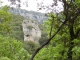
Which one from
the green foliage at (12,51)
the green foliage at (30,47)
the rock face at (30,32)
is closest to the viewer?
the green foliage at (12,51)

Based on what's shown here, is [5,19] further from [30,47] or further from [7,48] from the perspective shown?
[30,47]

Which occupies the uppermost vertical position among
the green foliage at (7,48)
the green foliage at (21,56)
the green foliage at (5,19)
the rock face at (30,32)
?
the green foliage at (5,19)

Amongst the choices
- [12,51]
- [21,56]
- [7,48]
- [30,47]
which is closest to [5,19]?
[12,51]

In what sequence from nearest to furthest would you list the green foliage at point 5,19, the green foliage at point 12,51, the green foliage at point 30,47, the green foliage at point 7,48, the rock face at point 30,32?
1. the green foliage at point 5,19
2. the green foliage at point 7,48
3. the green foliage at point 12,51
4. the green foliage at point 30,47
5. the rock face at point 30,32

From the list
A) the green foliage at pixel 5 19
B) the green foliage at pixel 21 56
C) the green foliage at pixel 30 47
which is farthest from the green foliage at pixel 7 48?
the green foliage at pixel 30 47

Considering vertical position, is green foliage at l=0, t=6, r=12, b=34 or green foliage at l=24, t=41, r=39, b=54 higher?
green foliage at l=0, t=6, r=12, b=34

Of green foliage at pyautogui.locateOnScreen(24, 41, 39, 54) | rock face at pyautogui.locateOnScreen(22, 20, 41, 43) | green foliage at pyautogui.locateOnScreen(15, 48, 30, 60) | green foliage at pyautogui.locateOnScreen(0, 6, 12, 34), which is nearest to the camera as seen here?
green foliage at pyautogui.locateOnScreen(0, 6, 12, 34)

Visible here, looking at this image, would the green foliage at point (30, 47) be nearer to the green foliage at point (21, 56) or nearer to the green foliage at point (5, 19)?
the green foliage at point (21, 56)

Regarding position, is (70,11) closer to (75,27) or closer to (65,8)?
(65,8)

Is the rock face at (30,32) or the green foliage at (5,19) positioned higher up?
the green foliage at (5,19)

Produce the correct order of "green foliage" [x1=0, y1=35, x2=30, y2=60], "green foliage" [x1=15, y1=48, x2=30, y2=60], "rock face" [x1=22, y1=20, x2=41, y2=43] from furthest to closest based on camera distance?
"rock face" [x1=22, y1=20, x2=41, y2=43]
"green foliage" [x1=15, y1=48, x2=30, y2=60]
"green foliage" [x1=0, y1=35, x2=30, y2=60]

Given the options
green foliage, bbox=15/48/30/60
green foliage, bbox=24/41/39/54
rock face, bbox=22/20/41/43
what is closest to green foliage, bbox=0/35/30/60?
green foliage, bbox=15/48/30/60

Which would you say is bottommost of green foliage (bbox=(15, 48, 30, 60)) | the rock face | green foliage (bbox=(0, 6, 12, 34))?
the rock face

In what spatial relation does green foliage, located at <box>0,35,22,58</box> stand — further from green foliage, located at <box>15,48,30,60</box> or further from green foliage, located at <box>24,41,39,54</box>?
green foliage, located at <box>24,41,39,54</box>
